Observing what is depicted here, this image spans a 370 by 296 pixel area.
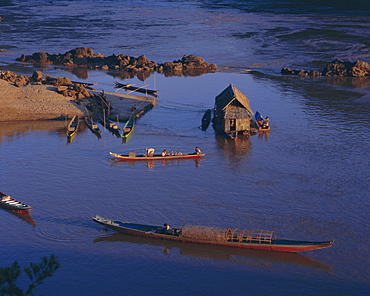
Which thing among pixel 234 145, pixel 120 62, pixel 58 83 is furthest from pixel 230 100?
pixel 120 62

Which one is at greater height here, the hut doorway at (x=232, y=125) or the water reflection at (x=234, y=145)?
the hut doorway at (x=232, y=125)

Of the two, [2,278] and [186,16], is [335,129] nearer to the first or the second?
[2,278]

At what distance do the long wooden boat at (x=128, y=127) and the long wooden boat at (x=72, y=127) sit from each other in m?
3.47

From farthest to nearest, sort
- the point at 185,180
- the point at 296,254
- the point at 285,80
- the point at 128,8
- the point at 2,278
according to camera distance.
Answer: the point at 128,8
the point at 285,80
the point at 185,180
the point at 296,254
the point at 2,278

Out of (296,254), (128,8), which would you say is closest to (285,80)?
(296,254)

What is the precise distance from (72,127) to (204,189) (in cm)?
1392

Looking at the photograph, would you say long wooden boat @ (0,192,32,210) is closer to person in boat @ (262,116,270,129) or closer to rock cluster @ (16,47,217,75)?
person in boat @ (262,116,270,129)

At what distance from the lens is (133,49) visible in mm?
73438

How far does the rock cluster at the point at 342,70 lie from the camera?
55875 millimetres

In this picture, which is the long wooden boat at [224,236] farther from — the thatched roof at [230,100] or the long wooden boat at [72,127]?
the thatched roof at [230,100]

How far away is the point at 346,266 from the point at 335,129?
18.6 m

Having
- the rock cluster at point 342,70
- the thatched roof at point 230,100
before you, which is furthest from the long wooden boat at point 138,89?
the rock cluster at point 342,70

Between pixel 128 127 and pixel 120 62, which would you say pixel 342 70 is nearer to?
pixel 120 62

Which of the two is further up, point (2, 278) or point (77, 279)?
point (2, 278)
